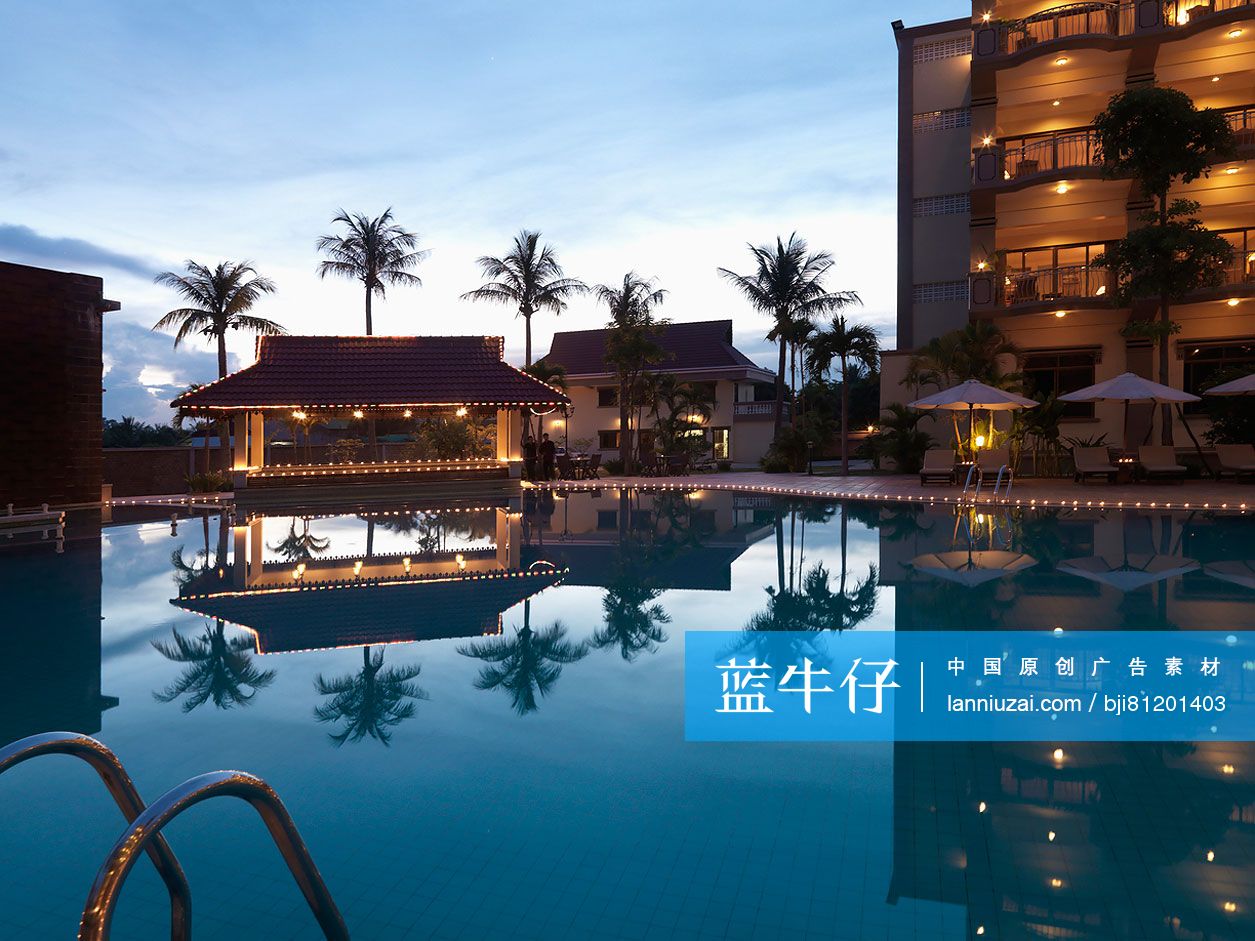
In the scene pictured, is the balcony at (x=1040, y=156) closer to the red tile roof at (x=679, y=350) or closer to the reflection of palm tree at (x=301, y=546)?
the red tile roof at (x=679, y=350)

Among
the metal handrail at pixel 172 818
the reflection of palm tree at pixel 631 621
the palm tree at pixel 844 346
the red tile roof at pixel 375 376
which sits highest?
the palm tree at pixel 844 346

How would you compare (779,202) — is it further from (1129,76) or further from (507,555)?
(507,555)

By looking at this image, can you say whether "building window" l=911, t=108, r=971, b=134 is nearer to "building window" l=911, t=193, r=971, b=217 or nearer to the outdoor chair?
"building window" l=911, t=193, r=971, b=217

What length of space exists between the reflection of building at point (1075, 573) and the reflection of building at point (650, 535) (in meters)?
2.16

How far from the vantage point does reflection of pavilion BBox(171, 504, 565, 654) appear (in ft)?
23.3

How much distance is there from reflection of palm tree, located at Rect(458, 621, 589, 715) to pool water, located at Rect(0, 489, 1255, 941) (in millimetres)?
33

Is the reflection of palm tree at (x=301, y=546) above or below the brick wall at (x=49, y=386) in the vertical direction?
below

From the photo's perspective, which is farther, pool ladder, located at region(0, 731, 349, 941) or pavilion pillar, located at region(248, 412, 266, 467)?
pavilion pillar, located at region(248, 412, 266, 467)

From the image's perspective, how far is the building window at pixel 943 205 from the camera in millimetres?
26703

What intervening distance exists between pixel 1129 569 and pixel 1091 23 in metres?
21.4

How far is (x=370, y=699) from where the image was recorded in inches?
209

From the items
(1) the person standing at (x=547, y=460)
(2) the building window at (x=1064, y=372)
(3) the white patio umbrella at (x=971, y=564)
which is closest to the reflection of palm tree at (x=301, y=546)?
(3) the white patio umbrella at (x=971, y=564)

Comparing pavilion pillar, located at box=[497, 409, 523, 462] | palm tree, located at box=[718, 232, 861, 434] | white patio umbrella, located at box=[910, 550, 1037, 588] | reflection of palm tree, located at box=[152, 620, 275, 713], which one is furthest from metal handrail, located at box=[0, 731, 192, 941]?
palm tree, located at box=[718, 232, 861, 434]

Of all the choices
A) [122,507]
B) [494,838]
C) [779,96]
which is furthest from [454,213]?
[494,838]
